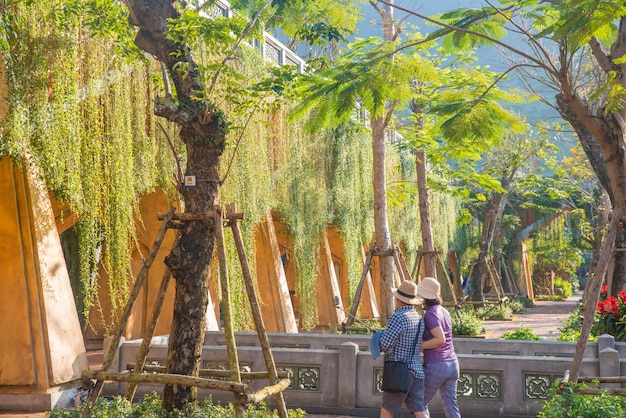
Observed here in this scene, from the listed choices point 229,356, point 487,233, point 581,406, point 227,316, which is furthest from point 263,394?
point 487,233

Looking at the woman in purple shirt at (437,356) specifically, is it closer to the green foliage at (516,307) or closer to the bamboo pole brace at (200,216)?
the bamboo pole brace at (200,216)

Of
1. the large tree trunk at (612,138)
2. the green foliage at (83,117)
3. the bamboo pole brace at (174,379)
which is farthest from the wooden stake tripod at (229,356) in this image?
the large tree trunk at (612,138)

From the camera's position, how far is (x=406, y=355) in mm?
6797

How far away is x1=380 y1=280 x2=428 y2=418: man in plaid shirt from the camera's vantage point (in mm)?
6793

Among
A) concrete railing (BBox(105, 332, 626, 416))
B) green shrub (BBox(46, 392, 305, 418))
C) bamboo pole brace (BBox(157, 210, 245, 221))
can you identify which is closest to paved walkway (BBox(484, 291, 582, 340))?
concrete railing (BBox(105, 332, 626, 416))

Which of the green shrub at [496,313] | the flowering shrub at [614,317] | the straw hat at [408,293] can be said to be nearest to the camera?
the straw hat at [408,293]

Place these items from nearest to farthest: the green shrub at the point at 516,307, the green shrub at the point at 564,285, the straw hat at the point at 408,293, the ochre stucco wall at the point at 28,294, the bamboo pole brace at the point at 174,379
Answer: the bamboo pole brace at the point at 174,379
the straw hat at the point at 408,293
the ochre stucco wall at the point at 28,294
the green shrub at the point at 516,307
the green shrub at the point at 564,285

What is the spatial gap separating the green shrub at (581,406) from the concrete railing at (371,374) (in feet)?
7.36

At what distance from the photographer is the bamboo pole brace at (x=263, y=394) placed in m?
5.93

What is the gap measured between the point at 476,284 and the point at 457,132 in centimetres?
2156

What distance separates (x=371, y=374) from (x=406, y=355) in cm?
297

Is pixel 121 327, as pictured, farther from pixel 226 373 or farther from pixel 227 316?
pixel 226 373

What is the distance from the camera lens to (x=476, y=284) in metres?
29.3

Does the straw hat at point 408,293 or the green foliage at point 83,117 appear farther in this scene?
the green foliage at point 83,117
